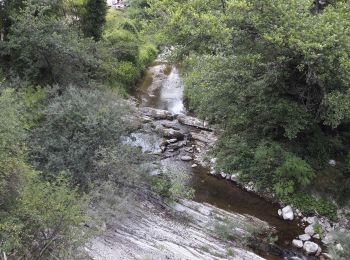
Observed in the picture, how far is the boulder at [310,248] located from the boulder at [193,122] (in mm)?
11211

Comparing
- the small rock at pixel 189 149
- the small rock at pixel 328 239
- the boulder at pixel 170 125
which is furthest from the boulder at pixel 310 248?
the boulder at pixel 170 125

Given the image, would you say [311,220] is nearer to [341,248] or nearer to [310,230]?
[310,230]

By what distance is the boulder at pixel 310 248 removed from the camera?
49.3 ft

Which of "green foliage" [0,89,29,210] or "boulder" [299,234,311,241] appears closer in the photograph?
"green foliage" [0,89,29,210]

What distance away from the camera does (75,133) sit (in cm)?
1454

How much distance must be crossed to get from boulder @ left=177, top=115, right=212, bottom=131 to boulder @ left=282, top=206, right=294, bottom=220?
882 centimetres

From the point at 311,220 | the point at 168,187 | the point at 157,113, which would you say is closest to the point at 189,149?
the point at 157,113

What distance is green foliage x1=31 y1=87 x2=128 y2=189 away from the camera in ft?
46.0

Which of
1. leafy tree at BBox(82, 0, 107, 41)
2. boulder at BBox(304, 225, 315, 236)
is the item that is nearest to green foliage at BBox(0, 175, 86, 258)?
boulder at BBox(304, 225, 315, 236)

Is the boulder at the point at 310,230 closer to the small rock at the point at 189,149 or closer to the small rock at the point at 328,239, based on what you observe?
the small rock at the point at 328,239

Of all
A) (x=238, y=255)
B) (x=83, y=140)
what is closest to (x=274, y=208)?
(x=238, y=255)

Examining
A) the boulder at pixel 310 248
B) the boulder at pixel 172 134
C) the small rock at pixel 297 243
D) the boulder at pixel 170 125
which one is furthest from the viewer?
the boulder at pixel 170 125

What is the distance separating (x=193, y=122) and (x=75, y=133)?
12.3 metres

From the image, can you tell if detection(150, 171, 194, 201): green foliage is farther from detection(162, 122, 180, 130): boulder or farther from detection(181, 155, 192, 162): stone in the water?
detection(162, 122, 180, 130): boulder
